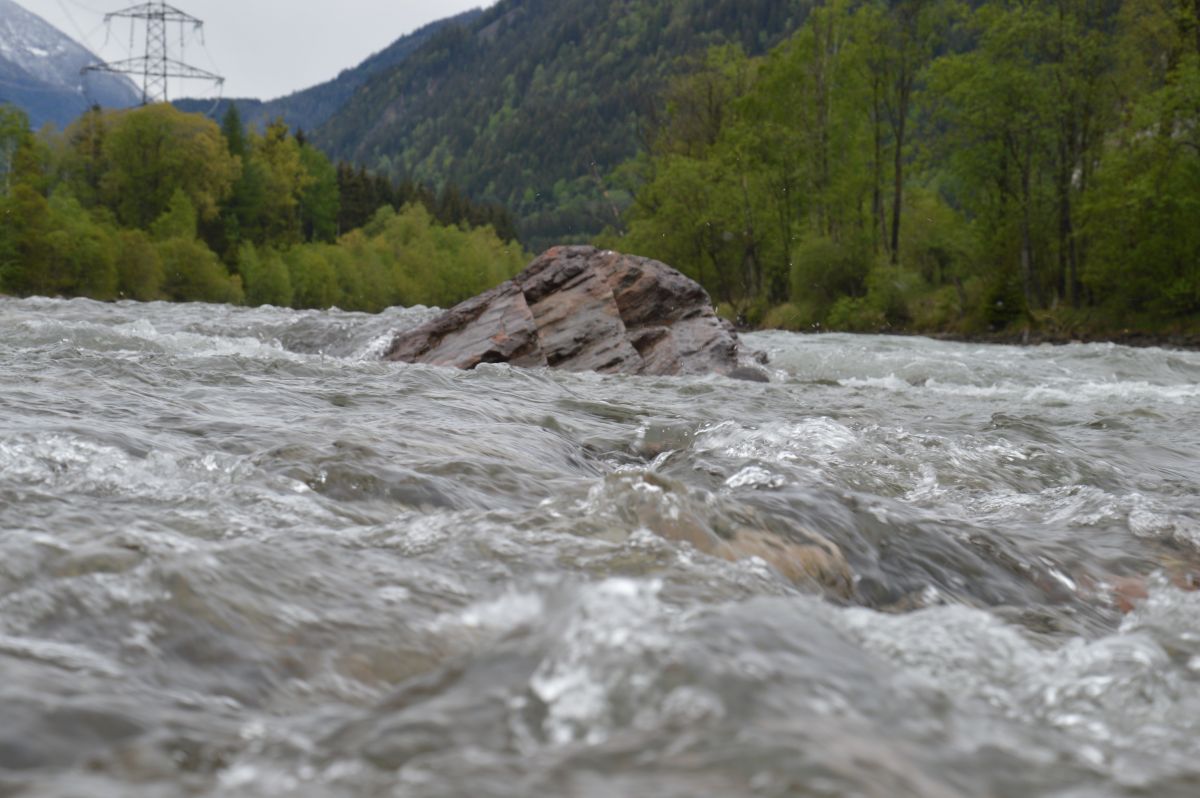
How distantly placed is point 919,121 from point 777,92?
8691 mm

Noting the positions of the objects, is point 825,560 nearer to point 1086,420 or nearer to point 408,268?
point 1086,420

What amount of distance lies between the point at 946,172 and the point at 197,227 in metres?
48.4

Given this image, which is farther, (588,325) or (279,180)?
(279,180)

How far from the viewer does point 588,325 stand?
16.1 metres

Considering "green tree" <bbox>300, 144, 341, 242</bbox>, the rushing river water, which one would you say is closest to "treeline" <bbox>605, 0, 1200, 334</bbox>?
the rushing river water

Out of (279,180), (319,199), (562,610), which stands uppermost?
(319,199)

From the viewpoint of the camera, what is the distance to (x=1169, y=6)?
1427 inches

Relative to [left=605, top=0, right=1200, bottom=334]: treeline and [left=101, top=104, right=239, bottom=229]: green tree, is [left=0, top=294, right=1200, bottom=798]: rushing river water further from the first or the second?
[left=101, top=104, right=239, bottom=229]: green tree

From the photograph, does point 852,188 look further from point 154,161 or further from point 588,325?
point 154,161

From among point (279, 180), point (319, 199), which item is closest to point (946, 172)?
point (279, 180)

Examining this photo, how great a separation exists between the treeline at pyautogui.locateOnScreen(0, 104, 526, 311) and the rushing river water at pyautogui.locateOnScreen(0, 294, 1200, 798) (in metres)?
46.1

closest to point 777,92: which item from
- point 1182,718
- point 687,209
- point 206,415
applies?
point 687,209

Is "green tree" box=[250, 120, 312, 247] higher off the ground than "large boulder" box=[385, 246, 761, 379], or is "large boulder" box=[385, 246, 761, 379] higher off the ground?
"green tree" box=[250, 120, 312, 247]

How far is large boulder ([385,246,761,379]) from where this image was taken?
48.8 ft
